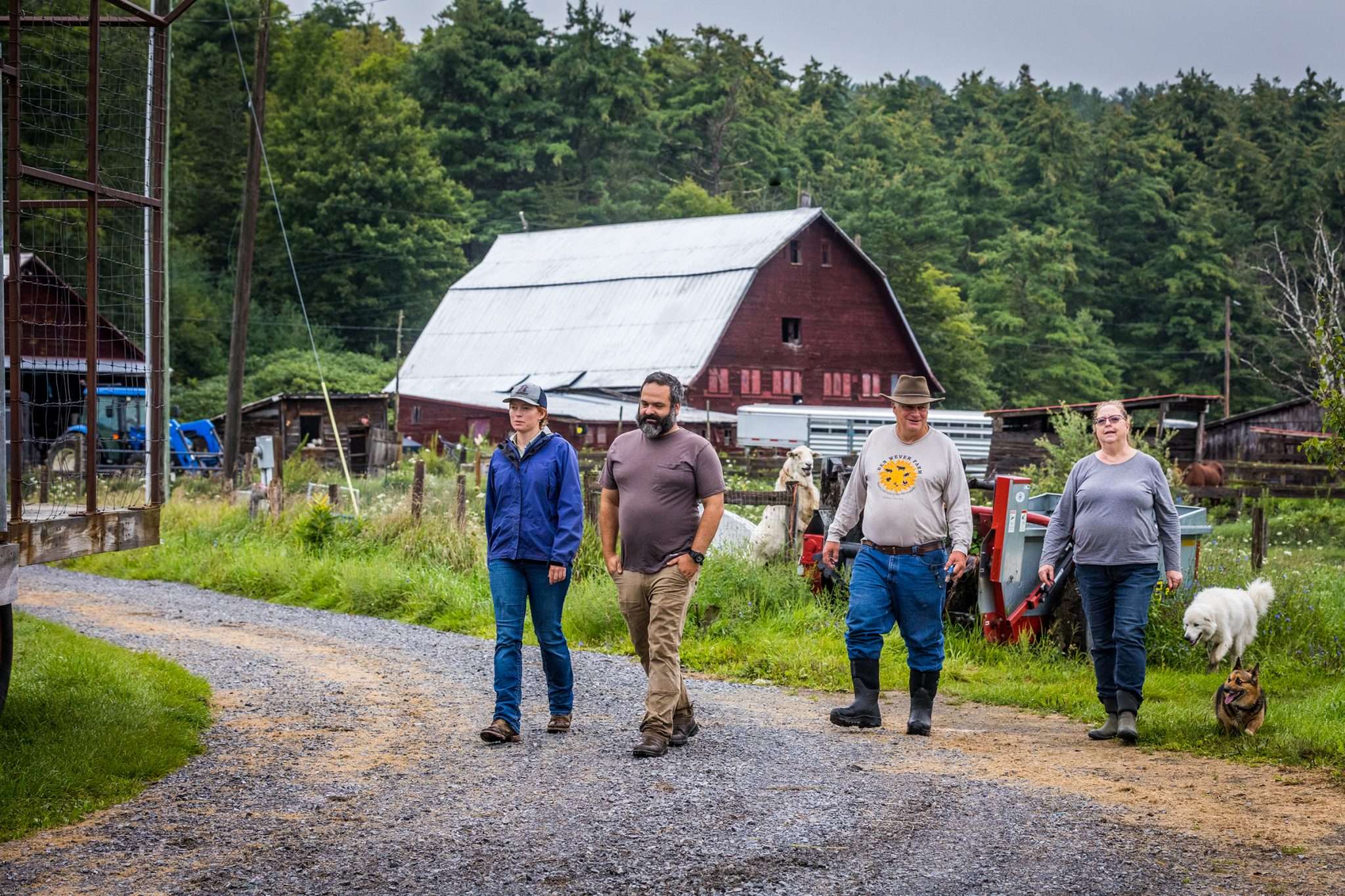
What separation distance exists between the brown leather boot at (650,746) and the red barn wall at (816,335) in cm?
3613

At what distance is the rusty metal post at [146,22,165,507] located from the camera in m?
8.55

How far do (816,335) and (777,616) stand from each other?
36.8m

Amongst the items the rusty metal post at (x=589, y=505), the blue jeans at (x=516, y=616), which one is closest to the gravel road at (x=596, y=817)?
the blue jeans at (x=516, y=616)

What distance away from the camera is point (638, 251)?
49.5 m

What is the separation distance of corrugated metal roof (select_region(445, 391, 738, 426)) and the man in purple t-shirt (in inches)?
1123

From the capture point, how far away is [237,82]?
2756 inches

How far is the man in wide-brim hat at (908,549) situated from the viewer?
8766mm

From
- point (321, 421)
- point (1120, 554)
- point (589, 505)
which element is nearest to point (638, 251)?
point (321, 421)

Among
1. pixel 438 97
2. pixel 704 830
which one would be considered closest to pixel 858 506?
pixel 704 830

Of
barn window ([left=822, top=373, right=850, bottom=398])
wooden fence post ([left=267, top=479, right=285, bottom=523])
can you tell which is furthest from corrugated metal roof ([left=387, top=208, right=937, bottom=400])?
wooden fence post ([left=267, top=479, right=285, bottom=523])

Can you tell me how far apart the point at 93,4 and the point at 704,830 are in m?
5.33

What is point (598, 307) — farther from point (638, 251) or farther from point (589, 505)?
point (589, 505)

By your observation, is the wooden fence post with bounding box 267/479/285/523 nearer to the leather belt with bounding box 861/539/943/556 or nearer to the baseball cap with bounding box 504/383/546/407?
the baseball cap with bounding box 504/383/546/407

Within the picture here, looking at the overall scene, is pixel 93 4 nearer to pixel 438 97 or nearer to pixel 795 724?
pixel 795 724
